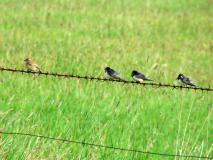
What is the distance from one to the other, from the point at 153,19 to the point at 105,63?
825 centimetres

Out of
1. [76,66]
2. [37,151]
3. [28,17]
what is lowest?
[37,151]

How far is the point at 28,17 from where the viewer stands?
17.6 metres

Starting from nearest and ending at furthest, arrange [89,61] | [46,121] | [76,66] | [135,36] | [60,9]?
[46,121]
[76,66]
[89,61]
[135,36]
[60,9]

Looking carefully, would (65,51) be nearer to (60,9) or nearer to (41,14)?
(41,14)

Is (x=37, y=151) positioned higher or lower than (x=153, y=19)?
lower

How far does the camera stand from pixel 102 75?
10.6 metres

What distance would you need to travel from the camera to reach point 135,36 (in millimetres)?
17516

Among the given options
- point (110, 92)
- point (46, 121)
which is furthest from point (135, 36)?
point (46, 121)

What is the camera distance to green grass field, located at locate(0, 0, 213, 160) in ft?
24.5

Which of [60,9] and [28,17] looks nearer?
[28,17]

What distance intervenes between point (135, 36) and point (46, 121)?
9.93 meters

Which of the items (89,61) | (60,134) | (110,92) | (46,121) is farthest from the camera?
(89,61)

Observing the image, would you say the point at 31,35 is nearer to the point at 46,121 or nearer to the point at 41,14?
the point at 41,14

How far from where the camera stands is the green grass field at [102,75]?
7465 millimetres
